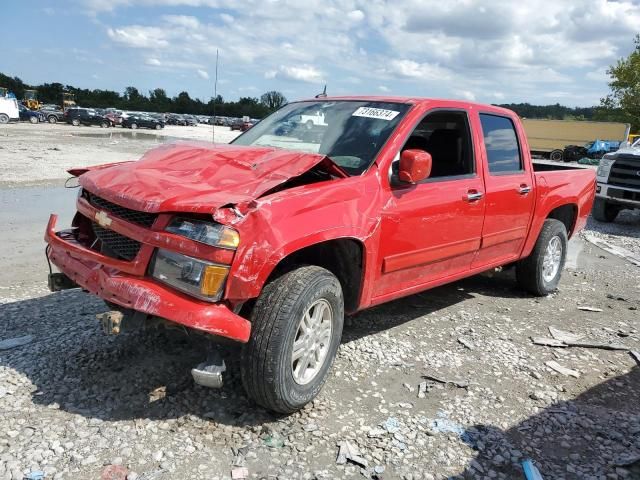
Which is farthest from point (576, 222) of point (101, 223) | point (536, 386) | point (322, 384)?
point (101, 223)

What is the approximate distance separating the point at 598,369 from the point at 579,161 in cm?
3060

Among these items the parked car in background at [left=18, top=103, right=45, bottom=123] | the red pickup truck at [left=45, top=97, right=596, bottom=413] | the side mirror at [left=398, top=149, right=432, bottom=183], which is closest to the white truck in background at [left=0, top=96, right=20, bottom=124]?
the parked car in background at [left=18, top=103, right=45, bottom=123]

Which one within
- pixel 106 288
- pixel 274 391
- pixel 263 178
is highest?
pixel 263 178

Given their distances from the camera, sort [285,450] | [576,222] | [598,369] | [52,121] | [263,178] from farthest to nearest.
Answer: [52,121] < [576,222] < [598,369] < [263,178] < [285,450]

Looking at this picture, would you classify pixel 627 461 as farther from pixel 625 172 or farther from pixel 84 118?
pixel 84 118

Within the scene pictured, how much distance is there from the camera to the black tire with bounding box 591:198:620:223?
39.6 ft

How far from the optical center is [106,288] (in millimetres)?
2943

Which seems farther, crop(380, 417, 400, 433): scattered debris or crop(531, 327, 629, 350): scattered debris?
crop(531, 327, 629, 350): scattered debris

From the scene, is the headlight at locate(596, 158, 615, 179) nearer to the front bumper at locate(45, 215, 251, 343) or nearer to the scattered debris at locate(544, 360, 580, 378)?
the scattered debris at locate(544, 360, 580, 378)

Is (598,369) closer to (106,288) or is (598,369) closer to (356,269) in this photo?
(356,269)

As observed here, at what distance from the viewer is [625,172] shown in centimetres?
1136

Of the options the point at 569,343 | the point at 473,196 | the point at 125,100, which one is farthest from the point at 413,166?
the point at 125,100

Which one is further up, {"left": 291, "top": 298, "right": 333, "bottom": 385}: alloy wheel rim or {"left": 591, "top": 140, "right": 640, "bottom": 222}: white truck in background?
{"left": 591, "top": 140, "right": 640, "bottom": 222}: white truck in background

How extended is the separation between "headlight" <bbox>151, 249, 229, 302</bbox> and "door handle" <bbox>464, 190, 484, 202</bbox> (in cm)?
242
